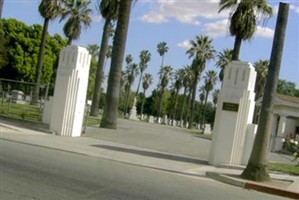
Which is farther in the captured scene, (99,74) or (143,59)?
(143,59)

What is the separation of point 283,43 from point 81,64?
880 cm

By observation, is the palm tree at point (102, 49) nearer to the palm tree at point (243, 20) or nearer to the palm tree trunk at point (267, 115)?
the palm tree at point (243, 20)

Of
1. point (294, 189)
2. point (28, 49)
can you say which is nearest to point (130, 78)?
point (28, 49)

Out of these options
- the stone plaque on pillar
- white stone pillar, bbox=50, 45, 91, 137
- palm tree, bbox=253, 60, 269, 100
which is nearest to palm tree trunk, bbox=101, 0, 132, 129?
white stone pillar, bbox=50, 45, 91, 137

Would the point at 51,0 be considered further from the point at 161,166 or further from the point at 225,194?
the point at 225,194

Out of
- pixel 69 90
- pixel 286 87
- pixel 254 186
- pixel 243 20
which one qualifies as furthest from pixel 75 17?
pixel 286 87

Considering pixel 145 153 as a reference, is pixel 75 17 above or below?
above

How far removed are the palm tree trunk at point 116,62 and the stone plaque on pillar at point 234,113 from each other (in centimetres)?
983

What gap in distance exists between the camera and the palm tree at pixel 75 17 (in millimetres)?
55344

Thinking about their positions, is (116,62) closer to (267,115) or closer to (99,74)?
(99,74)

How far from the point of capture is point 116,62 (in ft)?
90.5

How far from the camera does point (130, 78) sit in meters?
125

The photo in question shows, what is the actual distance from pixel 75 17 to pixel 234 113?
39.9m

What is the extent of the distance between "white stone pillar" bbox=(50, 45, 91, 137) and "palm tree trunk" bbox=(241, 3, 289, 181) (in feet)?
27.8
